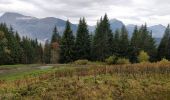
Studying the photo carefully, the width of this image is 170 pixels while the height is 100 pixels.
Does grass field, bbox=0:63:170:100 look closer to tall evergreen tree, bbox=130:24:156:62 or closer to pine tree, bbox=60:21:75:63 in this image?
pine tree, bbox=60:21:75:63

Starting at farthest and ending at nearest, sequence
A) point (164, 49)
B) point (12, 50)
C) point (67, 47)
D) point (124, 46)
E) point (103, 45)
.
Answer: point (12, 50), point (164, 49), point (124, 46), point (67, 47), point (103, 45)

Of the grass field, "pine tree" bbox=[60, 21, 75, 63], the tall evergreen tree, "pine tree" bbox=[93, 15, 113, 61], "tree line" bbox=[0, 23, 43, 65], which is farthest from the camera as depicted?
"tree line" bbox=[0, 23, 43, 65]

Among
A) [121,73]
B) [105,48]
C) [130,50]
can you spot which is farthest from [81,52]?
[121,73]

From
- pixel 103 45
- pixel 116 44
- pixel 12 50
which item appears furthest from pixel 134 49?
pixel 12 50

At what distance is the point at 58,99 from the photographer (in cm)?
1636

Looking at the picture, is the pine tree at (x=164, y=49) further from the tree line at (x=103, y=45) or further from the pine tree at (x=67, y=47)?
the pine tree at (x=67, y=47)

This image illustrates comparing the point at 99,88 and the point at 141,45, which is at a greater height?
the point at 141,45

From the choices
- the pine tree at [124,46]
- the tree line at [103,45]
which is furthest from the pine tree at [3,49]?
the pine tree at [124,46]

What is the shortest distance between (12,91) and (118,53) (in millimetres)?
55913

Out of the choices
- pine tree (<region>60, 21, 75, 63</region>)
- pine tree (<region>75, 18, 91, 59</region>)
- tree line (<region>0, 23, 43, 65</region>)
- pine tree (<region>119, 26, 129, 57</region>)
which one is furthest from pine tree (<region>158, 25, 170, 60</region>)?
tree line (<region>0, 23, 43, 65</region>)

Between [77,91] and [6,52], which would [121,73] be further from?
[6,52]

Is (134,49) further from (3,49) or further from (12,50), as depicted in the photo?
(12,50)

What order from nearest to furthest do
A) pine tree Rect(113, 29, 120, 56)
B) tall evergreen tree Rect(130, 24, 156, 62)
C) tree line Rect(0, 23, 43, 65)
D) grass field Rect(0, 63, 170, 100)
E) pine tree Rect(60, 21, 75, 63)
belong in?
1. grass field Rect(0, 63, 170, 100)
2. pine tree Rect(60, 21, 75, 63)
3. pine tree Rect(113, 29, 120, 56)
4. tall evergreen tree Rect(130, 24, 156, 62)
5. tree line Rect(0, 23, 43, 65)

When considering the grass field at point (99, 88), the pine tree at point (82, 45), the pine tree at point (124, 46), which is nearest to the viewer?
the grass field at point (99, 88)
